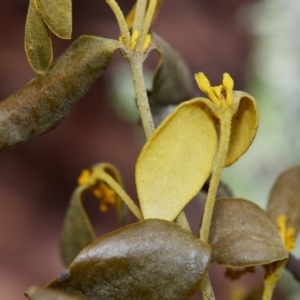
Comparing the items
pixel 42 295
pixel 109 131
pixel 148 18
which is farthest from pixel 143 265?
pixel 109 131

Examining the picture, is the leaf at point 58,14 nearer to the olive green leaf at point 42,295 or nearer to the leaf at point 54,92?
the leaf at point 54,92

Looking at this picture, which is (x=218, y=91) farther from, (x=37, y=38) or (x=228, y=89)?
(x=37, y=38)

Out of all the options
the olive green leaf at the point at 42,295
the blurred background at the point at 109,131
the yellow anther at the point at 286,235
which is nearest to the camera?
the olive green leaf at the point at 42,295

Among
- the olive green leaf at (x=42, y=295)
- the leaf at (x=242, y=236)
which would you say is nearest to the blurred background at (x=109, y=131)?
the leaf at (x=242, y=236)

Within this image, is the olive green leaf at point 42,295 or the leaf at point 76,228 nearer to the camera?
the olive green leaf at point 42,295

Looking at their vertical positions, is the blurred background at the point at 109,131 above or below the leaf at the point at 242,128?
below

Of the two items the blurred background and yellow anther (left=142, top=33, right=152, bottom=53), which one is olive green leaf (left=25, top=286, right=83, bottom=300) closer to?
yellow anther (left=142, top=33, right=152, bottom=53)

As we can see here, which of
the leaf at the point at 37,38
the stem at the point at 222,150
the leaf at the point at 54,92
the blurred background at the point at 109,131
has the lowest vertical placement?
the blurred background at the point at 109,131
